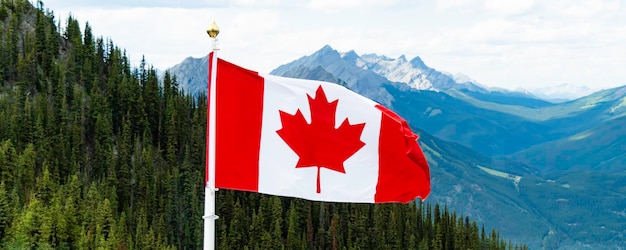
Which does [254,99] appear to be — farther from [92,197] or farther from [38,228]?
[92,197]

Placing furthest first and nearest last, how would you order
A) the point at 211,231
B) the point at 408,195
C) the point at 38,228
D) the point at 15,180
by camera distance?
the point at 15,180 < the point at 38,228 < the point at 408,195 < the point at 211,231

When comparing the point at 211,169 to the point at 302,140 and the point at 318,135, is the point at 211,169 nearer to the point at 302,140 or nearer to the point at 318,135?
the point at 302,140

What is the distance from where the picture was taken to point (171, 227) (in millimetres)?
196125

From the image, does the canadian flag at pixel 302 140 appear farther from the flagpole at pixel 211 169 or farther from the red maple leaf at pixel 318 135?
the flagpole at pixel 211 169

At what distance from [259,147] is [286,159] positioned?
0.95 m

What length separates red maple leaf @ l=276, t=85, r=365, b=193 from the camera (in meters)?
22.9

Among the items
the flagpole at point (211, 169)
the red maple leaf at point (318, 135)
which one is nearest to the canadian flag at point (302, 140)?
the red maple leaf at point (318, 135)

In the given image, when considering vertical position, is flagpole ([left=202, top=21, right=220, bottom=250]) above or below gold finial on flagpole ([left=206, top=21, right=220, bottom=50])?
below

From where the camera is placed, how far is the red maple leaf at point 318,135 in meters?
22.9

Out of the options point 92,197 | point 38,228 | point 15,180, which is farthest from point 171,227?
point 38,228

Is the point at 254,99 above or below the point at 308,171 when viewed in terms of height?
above

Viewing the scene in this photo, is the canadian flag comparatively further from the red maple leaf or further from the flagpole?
the flagpole

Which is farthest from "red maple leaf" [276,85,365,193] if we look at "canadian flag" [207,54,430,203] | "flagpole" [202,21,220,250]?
"flagpole" [202,21,220,250]

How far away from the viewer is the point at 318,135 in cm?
2303
